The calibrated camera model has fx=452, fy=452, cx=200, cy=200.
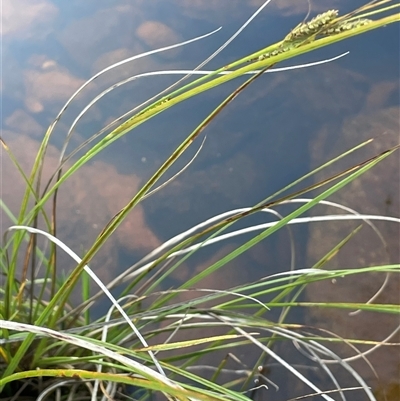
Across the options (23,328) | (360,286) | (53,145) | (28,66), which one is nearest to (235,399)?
(23,328)

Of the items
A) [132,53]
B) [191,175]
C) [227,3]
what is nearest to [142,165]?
[191,175]

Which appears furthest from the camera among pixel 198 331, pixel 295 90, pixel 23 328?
pixel 295 90

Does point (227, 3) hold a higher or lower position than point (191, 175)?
higher

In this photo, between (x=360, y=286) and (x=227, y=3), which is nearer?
(x=360, y=286)

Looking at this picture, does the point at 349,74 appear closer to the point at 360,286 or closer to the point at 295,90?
the point at 295,90

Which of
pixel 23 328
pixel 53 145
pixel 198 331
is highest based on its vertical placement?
pixel 53 145

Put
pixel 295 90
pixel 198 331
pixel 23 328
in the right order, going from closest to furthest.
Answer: pixel 23 328
pixel 198 331
pixel 295 90

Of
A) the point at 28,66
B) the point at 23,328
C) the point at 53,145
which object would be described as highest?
the point at 28,66

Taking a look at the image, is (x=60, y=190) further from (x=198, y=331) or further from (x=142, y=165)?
(x=198, y=331)

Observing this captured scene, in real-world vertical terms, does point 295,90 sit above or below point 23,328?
above
